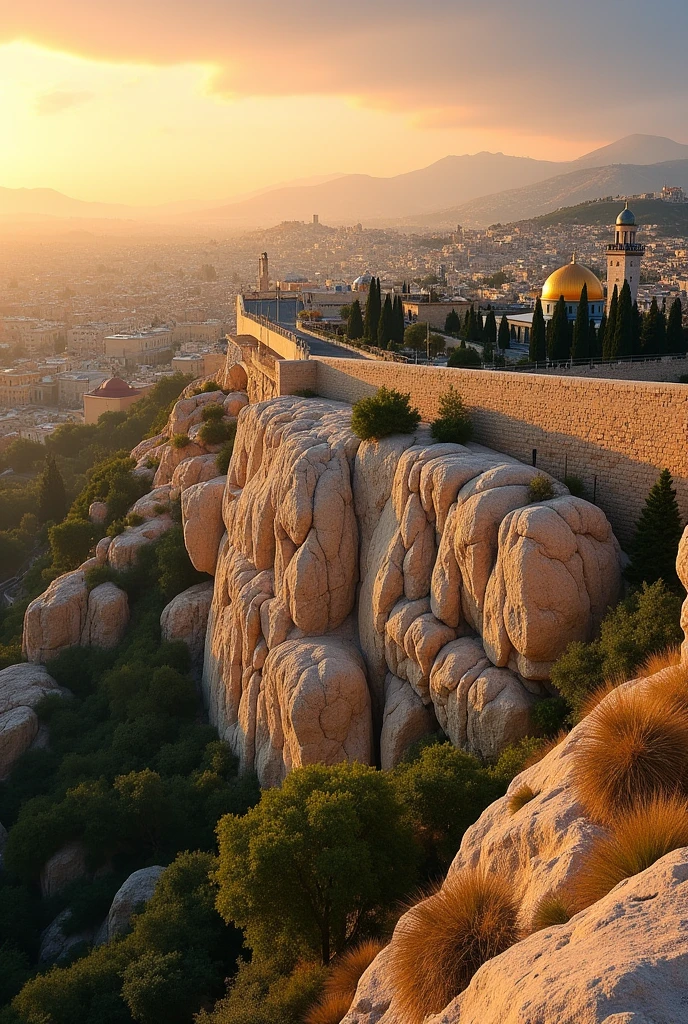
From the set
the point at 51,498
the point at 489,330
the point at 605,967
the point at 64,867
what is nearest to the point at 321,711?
the point at 64,867

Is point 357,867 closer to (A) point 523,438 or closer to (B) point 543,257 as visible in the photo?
(A) point 523,438

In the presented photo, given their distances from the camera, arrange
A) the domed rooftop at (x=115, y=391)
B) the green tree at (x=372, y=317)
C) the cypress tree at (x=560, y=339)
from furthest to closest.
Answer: the domed rooftop at (x=115, y=391), the green tree at (x=372, y=317), the cypress tree at (x=560, y=339)

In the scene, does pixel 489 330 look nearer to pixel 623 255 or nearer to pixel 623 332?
pixel 623 332

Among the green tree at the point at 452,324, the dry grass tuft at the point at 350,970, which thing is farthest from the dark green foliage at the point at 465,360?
the dry grass tuft at the point at 350,970

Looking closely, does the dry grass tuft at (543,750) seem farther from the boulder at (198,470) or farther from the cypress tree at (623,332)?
the boulder at (198,470)

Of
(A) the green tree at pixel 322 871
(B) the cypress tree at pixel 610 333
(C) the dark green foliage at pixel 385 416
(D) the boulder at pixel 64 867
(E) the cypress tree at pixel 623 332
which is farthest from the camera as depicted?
(B) the cypress tree at pixel 610 333

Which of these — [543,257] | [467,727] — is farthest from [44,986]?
[543,257]
